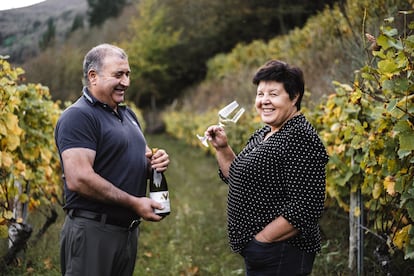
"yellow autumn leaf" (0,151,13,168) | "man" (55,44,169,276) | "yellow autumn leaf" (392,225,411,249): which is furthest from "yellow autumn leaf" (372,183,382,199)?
"yellow autumn leaf" (0,151,13,168)

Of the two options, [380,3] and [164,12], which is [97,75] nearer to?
[380,3]

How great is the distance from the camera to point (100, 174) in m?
2.85

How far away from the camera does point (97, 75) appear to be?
2.92 metres

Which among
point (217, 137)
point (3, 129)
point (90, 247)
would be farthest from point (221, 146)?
point (3, 129)

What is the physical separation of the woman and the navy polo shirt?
2.05 ft

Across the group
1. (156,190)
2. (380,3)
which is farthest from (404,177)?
(380,3)

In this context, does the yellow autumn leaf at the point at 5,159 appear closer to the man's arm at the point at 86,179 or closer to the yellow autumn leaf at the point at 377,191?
the man's arm at the point at 86,179

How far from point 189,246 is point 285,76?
14.2 feet

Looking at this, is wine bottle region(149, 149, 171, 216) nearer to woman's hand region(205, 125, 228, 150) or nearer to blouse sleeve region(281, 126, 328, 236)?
woman's hand region(205, 125, 228, 150)

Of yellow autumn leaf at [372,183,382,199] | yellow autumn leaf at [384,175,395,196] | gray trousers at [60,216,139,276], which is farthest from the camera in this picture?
yellow autumn leaf at [372,183,382,199]

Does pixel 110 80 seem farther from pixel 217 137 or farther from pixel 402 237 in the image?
pixel 402 237

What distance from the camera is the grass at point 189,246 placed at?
5105 mm

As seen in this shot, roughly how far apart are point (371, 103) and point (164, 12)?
111 ft

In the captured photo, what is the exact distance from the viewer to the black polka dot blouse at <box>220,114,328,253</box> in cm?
255
